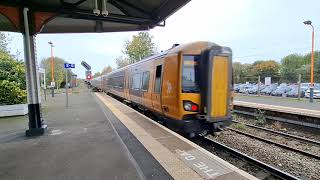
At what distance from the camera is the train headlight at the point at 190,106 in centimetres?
758

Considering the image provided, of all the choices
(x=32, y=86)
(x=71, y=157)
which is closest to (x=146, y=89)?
(x=32, y=86)

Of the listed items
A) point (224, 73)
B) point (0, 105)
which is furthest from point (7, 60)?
point (224, 73)

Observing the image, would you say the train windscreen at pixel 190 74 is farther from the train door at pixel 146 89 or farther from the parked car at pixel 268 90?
the parked car at pixel 268 90

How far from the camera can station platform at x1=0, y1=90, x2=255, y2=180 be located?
15.1ft

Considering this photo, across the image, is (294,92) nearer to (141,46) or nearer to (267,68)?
(141,46)

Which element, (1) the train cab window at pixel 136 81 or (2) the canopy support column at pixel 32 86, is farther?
(1) the train cab window at pixel 136 81

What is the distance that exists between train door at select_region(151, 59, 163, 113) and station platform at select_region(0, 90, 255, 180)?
1123 millimetres

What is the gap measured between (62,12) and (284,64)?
3769 inches

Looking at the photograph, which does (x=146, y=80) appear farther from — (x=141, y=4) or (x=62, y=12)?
(x=62, y=12)

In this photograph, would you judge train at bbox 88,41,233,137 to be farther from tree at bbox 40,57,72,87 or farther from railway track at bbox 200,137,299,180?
tree at bbox 40,57,72,87

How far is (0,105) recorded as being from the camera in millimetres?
12719

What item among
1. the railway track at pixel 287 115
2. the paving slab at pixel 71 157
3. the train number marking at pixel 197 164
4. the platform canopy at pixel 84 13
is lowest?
the railway track at pixel 287 115

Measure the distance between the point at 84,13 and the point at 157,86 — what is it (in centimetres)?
340

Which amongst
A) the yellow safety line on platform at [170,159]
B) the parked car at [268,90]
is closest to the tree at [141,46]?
the parked car at [268,90]
